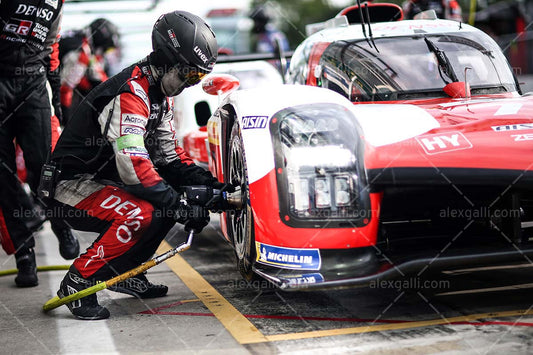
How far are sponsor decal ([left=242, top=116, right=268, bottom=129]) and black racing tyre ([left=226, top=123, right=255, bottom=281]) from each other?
0.35 ft

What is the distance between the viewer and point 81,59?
798cm

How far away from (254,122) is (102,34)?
5.49 m

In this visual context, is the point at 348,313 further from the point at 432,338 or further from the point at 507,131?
the point at 507,131

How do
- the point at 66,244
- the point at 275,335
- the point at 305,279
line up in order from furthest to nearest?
the point at 66,244 → the point at 275,335 → the point at 305,279

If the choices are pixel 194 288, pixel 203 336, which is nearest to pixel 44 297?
pixel 194 288

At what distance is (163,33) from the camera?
388 centimetres

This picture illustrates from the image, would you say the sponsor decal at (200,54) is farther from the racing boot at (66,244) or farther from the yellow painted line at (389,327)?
the racing boot at (66,244)

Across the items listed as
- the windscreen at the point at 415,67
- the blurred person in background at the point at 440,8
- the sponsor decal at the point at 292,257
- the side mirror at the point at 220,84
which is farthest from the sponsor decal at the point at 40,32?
the blurred person in background at the point at 440,8

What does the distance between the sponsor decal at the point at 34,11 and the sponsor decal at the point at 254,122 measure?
1.92m

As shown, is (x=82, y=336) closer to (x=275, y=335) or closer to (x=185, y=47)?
(x=275, y=335)

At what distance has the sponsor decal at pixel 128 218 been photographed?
374cm

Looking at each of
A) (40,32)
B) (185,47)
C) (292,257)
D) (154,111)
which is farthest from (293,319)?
(40,32)

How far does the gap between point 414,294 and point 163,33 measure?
1880 millimetres

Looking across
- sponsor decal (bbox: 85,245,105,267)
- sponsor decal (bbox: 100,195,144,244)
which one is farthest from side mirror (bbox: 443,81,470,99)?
sponsor decal (bbox: 85,245,105,267)
